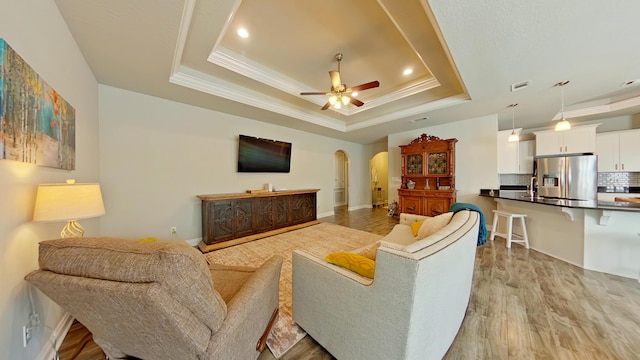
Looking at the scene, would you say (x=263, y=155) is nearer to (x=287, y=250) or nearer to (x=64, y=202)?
(x=287, y=250)

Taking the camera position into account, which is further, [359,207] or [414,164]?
[359,207]

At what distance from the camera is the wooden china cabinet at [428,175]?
4633mm

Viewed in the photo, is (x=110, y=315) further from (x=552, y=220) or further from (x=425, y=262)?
(x=552, y=220)

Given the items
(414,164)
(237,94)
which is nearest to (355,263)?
(237,94)

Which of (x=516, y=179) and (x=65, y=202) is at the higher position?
(x=516, y=179)

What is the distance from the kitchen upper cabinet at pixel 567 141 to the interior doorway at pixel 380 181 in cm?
452

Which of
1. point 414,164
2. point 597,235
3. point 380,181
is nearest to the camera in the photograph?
point 597,235

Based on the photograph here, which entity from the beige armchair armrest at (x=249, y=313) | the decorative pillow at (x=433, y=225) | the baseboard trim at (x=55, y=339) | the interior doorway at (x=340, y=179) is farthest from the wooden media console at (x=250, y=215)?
the interior doorway at (x=340, y=179)

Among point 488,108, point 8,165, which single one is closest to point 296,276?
point 8,165

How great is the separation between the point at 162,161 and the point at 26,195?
2339 mm

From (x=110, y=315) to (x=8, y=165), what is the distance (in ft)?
3.57

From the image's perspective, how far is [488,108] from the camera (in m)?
3.89

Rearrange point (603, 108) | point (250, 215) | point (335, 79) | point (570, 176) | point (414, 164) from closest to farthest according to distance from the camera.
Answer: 1. point (335, 79)
2. point (250, 215)
3. point (603, 108)
4. point (570, 176)
5. point (414, 164)

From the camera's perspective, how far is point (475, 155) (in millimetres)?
4633
